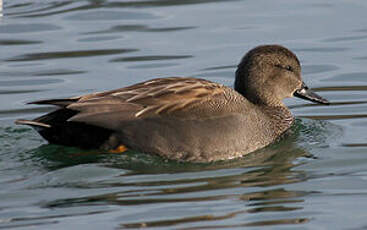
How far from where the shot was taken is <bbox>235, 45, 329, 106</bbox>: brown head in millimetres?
10414

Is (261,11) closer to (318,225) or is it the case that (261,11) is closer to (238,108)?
(238,108)

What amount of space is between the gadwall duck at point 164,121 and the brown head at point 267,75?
1.47ft

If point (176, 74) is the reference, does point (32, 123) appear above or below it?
above

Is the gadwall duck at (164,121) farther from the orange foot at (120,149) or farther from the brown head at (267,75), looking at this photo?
the brown head at (267,75)

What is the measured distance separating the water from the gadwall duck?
129mm

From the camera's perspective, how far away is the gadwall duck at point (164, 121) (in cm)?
941

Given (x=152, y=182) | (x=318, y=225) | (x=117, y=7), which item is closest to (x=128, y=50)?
(x=117, y=7)

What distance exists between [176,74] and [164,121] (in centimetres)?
332

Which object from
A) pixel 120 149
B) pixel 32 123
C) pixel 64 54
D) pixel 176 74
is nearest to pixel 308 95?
pixel 176 74

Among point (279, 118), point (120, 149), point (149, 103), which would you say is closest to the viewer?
point (120, 149)

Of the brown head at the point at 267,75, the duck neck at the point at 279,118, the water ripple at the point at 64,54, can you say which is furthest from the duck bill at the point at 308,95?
the water ripple at the point at 64,54

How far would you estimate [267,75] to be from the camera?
10508mm

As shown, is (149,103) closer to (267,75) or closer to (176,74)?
(267,75)

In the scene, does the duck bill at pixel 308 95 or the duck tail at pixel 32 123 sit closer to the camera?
the duck tail at pixel 32 123
